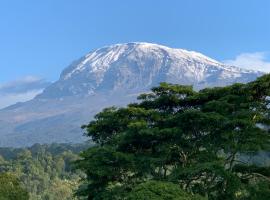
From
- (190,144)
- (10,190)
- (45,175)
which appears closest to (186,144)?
(190,144)

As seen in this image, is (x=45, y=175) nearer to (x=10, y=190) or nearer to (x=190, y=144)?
(x=10, y=190)

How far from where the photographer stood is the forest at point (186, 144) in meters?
28.8

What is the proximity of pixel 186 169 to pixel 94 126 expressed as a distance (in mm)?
8410

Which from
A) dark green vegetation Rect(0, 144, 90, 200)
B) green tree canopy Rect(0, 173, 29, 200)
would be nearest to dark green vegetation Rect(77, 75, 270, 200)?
green tree canopy Rect(0, 173, 29, 200)

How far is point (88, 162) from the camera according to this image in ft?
105

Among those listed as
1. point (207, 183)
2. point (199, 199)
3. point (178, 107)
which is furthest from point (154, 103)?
point (199, 199)

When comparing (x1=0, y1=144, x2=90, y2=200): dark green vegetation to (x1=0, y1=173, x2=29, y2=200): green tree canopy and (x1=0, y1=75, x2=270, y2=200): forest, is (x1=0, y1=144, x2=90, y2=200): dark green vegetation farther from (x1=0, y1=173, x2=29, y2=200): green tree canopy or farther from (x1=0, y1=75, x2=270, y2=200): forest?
(x1=0, y1=75, x2=270, y2=200): forest

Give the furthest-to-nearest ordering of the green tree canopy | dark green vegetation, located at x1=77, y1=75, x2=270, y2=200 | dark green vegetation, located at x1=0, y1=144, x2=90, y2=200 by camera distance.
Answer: dark green vegetation, located at x1=0, y1=144, x2=90, y2=200 → the green tree canopy → dark green vegetation, located at x1=77, y1=75, x2=270, y2=200

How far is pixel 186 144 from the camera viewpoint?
3070 cm

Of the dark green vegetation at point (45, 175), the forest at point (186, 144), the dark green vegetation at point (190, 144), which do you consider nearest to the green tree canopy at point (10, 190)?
the forest at point (186, 144)

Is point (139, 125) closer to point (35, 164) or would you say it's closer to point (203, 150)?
point (203, 150)

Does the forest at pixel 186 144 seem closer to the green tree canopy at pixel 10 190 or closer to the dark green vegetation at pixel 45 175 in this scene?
the green tree canopy at pixel 10 190

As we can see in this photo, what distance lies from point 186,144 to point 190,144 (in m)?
0.22

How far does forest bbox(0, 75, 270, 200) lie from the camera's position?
28766 mm
